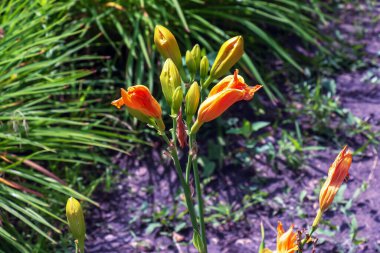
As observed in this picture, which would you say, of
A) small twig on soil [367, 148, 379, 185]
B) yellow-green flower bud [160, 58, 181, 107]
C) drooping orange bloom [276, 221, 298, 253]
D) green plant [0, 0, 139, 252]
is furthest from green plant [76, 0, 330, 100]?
drooping orange bloom [276, 221, 298, 253]

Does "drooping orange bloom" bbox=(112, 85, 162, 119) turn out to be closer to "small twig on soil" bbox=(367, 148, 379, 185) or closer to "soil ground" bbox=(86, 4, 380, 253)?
"soil ground" bbox=(86, 4, 380, 253)

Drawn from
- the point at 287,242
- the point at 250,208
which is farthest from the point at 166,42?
the point at 250,208

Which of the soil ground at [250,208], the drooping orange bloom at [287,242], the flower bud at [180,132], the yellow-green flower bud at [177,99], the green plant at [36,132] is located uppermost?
the yellow-green flower bud at [177,99]

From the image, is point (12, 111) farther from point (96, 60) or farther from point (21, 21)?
point (96, 60)

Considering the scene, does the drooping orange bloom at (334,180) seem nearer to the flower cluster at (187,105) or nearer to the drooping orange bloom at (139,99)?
the flower cluster at (187,105)

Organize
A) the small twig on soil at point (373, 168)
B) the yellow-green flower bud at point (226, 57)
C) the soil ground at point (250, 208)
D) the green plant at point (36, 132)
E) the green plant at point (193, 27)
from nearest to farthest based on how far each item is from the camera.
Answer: the yellow-green flower bud at point (226, 57) < the green plant at point (36, 132) < the soil ground at point (250, 208) < the small twig on soil at point (373, 168) < the green plant at point (193, 27)

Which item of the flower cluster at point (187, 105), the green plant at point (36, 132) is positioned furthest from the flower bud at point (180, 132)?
the green plant at point (36, 132)
